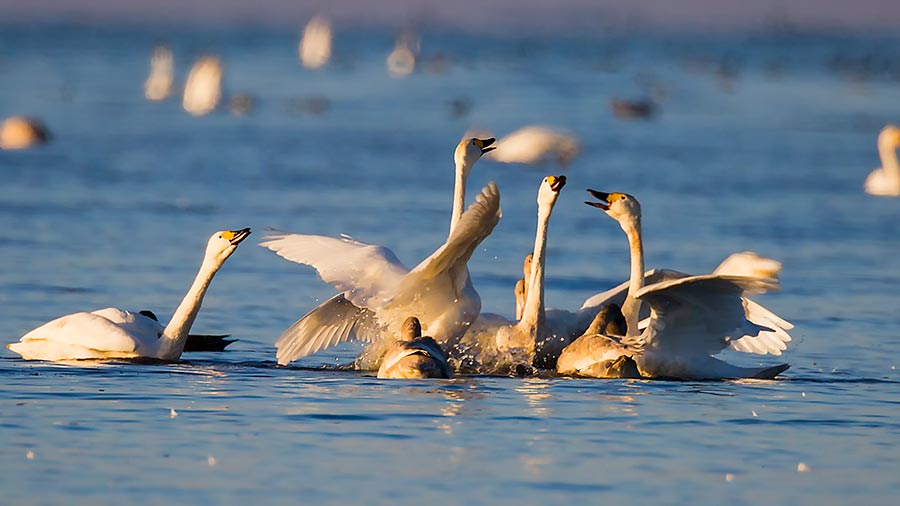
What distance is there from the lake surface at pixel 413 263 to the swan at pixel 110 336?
17 centimetres

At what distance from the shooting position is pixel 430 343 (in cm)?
1148

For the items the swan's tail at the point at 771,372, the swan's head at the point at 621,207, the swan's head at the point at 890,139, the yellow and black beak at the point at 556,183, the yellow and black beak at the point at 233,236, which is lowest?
the swan's tail at the point at 771,372

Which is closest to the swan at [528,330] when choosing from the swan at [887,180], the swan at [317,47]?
the swan at [887,180]

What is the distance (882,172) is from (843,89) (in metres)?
31.1

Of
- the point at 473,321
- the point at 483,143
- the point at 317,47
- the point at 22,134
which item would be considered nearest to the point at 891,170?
the point at 483,143

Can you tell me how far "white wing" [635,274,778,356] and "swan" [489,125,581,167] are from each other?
61.4 feet

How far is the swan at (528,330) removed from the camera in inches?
472

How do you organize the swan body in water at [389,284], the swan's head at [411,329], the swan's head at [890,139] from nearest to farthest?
the swan's head at [411,329] → the swan body in water at [389,284] → the swan's head at [890,139]

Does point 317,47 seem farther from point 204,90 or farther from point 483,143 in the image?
point 483,143

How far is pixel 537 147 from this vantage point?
102 ft

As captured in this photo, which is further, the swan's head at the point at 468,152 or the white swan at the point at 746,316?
the swan's head at the point at 468,152

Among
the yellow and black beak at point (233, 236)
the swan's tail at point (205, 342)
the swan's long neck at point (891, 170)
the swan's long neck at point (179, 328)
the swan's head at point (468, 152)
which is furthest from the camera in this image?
the swan's long neck at point (891, 170)

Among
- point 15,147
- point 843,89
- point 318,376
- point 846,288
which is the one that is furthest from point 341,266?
point 843,89

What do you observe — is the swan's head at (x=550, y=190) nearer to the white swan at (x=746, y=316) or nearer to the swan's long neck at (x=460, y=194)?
the swan's long neck at (x=460, y=194)
